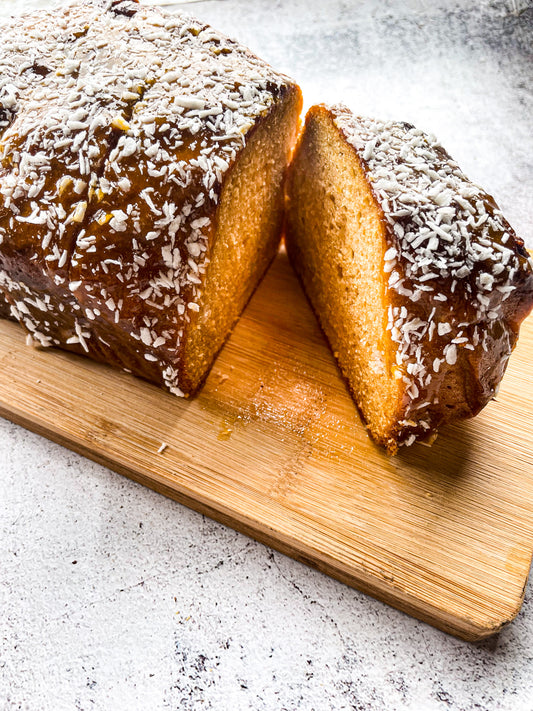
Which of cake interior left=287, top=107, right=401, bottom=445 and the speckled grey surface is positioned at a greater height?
cake interior left=287, top=107, right=401, bottom=445

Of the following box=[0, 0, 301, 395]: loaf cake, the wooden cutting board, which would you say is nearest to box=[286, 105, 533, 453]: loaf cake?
the wooden cutting board

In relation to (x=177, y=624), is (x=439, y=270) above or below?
above

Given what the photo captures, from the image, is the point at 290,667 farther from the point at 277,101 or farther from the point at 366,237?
the point at 277,101

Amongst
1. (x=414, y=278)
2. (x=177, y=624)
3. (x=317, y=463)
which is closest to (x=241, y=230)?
(x=414, y=278)

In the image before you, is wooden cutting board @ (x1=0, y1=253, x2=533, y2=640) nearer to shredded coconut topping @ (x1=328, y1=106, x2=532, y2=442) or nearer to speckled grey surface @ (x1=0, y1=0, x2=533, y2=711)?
speckled grey surface @ (x1=0, y1=0, x2=533, y2=711)

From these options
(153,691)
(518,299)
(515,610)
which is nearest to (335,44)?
(518,299)

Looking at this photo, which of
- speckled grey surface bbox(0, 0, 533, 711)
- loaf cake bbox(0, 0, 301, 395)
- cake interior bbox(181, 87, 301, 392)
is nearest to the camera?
speckled grey surface bbox(0, 0, 533, 711)

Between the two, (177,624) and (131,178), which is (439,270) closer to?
(131,178)
